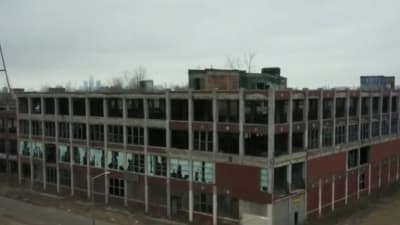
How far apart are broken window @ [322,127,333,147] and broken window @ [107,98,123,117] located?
24.4m

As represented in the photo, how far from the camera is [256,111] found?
4547 centimetres

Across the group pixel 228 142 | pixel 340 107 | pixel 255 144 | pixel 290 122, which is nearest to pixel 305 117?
pixel 290 122

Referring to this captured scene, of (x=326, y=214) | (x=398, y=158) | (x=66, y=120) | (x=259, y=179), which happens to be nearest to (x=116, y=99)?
(x=66, y=120)

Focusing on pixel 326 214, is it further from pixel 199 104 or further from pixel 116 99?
pixel 116 99

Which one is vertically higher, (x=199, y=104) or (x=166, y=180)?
(x=199, y=104)

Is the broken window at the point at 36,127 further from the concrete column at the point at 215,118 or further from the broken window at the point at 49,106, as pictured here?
the concrete column at the point at 215,118

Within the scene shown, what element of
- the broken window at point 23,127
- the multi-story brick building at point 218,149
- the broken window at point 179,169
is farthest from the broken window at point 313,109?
the broken window at point 23,127

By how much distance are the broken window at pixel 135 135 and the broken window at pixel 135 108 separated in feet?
5.12

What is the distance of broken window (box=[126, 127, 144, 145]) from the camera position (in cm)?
5453

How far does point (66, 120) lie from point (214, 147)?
82.2ft

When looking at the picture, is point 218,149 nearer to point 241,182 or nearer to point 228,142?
point 228,142

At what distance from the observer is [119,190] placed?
187ft

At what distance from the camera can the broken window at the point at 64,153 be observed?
63.0 metres

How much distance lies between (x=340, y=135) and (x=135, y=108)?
986 inches
